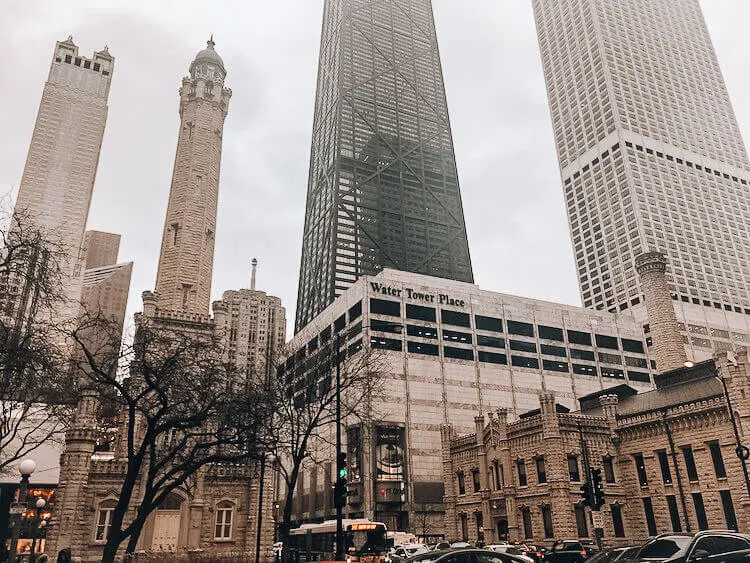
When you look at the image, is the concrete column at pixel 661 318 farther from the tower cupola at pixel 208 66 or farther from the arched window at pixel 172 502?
the tower cupola at pixel 208 66

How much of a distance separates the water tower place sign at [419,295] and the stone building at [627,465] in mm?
43929

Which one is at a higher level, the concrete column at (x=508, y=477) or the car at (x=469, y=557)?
the concrete column at (x=508, y=477)

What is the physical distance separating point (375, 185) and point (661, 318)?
108 m

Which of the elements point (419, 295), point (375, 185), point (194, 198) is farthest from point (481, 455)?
point (375, 185)

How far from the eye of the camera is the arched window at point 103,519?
121ft

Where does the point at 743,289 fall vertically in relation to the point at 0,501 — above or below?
above

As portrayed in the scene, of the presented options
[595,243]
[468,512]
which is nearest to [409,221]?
[595,243]

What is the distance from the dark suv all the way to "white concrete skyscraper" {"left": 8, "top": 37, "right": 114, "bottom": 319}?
532 ft

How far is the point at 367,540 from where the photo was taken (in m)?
38.5

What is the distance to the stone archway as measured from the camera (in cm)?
3869

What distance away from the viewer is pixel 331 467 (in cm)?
9125

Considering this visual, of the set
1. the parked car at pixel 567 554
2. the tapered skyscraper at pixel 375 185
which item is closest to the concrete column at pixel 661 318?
the parked car at pixel 567 554

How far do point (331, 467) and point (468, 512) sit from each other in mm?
42751

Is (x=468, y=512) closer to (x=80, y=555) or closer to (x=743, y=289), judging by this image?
(x=80, y=555)
